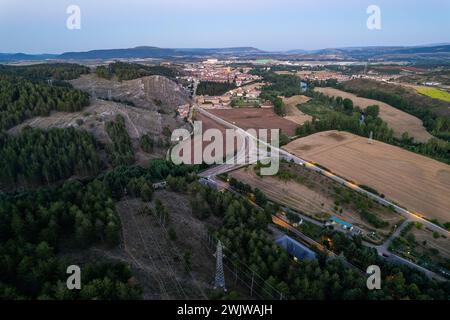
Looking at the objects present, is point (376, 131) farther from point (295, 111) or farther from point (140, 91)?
point (140, 91)

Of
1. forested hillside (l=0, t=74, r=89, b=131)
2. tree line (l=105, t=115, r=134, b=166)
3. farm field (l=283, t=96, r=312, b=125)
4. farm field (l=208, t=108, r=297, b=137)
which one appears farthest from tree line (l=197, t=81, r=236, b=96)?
tree line (l=105, t=115, r=134, b=166)

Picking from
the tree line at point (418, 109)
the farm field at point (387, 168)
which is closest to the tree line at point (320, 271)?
the farm field at point (387, 168)

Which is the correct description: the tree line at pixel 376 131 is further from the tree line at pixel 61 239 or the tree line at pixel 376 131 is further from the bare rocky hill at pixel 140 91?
the tree line at pixel 61 239

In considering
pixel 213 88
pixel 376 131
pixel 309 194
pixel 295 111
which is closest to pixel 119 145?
pixel 309 194

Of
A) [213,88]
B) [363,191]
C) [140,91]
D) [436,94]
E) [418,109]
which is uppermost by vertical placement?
[213,88]

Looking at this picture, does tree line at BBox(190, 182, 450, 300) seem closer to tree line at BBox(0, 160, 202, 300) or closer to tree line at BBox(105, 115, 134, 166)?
tree line at BBox(0, 160, 202, 300)

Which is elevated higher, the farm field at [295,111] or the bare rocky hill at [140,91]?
the bare rocky hill at [140,91]
